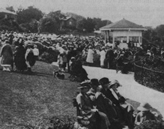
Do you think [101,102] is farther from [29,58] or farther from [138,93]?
[29,58]

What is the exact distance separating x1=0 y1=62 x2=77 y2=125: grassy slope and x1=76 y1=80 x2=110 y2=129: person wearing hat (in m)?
2.32

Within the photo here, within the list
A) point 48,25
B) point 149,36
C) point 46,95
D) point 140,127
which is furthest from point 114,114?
point 48,25

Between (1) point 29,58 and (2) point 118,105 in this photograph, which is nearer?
(2) point 118,105

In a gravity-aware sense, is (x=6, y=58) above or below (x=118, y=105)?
above

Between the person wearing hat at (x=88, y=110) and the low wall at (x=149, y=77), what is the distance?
8457 mm

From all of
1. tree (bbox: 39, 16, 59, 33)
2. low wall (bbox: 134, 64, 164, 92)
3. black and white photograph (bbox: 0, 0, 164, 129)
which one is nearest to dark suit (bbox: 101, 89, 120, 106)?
black and white photograph (bbox: 0, 0, 164, 129)

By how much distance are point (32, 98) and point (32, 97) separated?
0.42ft

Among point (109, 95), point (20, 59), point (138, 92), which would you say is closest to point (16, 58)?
point (20, 59)

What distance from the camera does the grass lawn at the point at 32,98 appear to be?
33.8 ft

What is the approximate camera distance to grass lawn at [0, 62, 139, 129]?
10.3 m

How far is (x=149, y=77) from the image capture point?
17.2m

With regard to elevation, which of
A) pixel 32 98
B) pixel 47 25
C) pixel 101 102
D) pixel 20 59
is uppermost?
pixel 47 25

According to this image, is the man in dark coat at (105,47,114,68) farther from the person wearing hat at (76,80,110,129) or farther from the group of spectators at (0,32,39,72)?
the person wearing hat at (76,80,110,129)

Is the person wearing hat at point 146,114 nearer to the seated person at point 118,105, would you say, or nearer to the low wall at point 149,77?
the seated person at point 118,105
